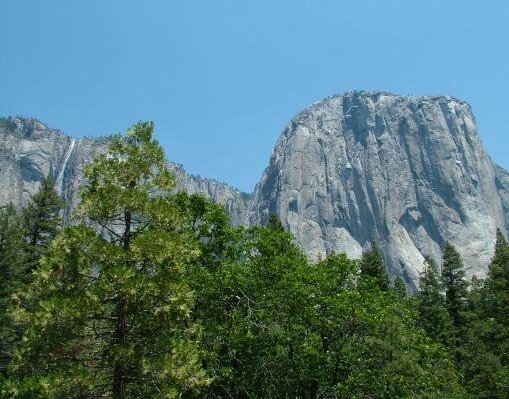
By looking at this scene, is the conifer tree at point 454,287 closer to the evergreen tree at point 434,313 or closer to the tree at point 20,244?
the evergreen tree at point 434,313

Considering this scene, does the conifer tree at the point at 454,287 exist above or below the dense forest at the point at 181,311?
above

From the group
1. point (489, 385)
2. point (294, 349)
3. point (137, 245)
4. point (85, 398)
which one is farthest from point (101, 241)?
point (489, 385)

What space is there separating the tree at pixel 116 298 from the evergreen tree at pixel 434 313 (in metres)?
34.2

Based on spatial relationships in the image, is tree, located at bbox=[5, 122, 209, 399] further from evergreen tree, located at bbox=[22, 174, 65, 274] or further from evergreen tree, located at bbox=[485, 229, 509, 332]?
evergreen tree, located at bbox=[485, 229, 509, 332]

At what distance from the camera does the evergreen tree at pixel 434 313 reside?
140 ft

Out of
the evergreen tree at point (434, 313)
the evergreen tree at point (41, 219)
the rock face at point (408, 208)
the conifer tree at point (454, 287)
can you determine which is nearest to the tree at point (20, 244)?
the evergreen tree at point (41, 219)

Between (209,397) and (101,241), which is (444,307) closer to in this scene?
(209,397)

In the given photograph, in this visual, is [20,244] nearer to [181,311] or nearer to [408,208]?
[181,311]

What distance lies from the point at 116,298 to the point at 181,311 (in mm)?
1405

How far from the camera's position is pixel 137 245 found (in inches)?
432

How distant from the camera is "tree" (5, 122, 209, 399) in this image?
1045cm

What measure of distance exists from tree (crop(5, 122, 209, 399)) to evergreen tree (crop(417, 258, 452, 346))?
112 feet

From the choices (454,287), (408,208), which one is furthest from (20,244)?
(408,208)

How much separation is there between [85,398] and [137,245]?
3268 millimetres
